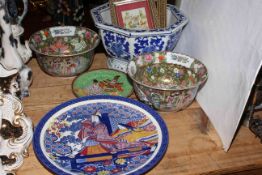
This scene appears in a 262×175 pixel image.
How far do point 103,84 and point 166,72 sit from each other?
0.52 feet

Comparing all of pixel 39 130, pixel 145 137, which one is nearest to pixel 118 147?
pixel 145 137

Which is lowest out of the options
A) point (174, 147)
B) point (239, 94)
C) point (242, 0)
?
point (174, 147)

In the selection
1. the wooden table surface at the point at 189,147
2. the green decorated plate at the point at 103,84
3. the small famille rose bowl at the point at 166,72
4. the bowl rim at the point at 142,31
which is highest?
the bowl rim at the point at 142,31

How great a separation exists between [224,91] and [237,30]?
13 cm

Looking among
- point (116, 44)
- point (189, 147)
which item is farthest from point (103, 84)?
point (189, 147)

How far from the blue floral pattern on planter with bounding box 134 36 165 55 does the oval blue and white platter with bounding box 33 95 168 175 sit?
0.14m

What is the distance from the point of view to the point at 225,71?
28.8 inches

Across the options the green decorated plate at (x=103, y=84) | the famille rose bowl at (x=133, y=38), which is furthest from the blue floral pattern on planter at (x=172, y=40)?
the green decorated plate at (x=103, y=84)

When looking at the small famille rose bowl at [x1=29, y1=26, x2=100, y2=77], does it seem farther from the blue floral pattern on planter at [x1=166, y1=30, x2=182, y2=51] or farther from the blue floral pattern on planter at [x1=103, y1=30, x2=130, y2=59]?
the blue floral pattern on planter at [x1=166, y1=30, x2=182, y2=51]

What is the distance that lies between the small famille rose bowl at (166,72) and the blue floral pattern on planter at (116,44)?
4 centimetres

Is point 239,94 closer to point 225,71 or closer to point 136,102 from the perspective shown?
point 225,71

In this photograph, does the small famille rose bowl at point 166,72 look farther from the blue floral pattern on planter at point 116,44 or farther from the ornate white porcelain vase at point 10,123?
the ornate white porcelain vase at point 10,123

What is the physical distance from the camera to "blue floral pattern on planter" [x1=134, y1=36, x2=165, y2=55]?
2.70ft

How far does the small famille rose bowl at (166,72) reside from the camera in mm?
780
